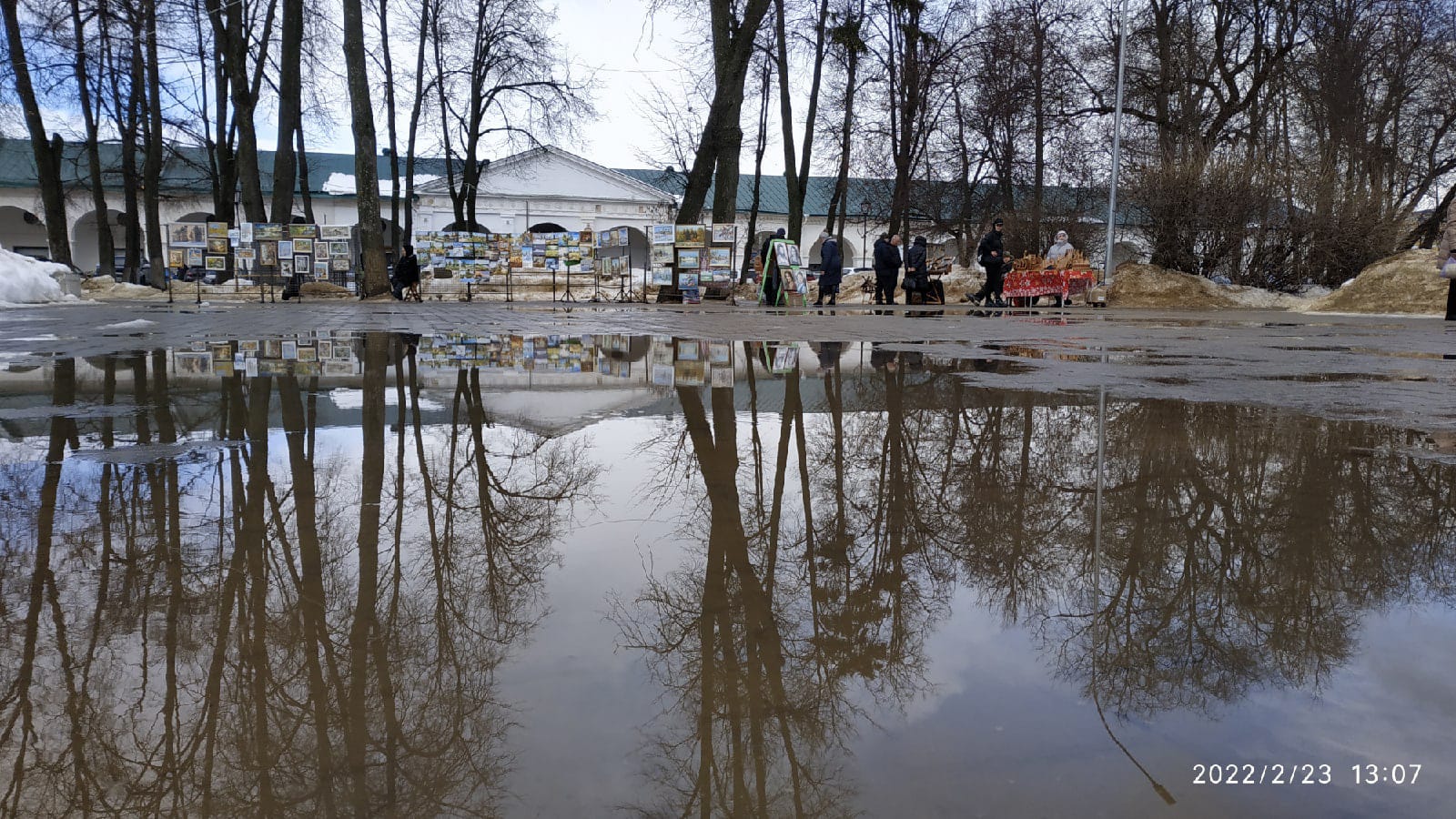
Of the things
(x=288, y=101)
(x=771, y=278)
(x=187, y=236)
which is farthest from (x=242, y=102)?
(x=771, y=278)

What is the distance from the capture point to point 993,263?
21.3 metres

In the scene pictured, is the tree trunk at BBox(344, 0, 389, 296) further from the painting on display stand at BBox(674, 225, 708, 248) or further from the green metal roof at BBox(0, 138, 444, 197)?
the green metal roof at BBox(0, 138, 444, 197)

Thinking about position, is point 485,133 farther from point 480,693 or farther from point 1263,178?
point 480,693

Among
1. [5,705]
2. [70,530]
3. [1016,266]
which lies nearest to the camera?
[5,705]

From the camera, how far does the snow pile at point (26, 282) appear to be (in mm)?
18016

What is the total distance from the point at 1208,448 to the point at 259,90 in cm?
2989

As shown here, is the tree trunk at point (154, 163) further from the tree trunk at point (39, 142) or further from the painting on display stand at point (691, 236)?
the painting on display stand at point (691, 236)

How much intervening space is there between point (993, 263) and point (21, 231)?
47.4 m

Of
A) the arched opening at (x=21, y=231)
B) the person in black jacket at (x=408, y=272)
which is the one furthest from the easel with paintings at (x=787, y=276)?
the arched opening at (x=21, y=231)

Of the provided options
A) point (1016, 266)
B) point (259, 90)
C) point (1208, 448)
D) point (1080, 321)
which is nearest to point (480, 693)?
point (1208, 448)

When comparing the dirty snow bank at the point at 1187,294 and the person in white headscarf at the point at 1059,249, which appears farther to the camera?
the person in white headscarf at the point at 1059,249

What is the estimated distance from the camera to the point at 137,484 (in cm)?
300
